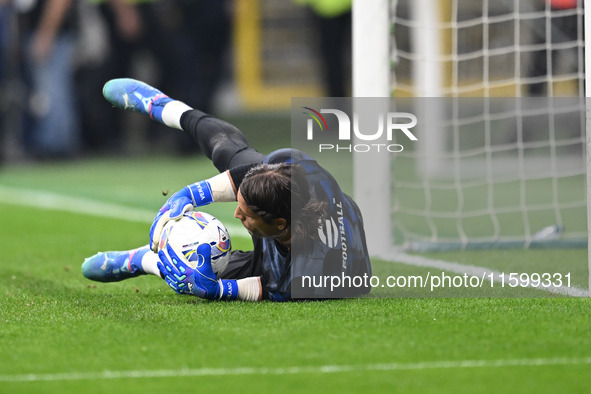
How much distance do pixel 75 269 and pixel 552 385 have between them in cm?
367

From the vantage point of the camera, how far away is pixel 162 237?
4.88 metres

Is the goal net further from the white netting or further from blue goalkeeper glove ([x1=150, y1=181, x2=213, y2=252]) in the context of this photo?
blue goalkeeper glove ([x1=150, y1=181, x2=213, y2=252])

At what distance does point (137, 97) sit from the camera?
19.5ft

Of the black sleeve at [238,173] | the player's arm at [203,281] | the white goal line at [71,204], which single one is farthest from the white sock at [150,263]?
the white goal line at [71,204]

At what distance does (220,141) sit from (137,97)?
68cm

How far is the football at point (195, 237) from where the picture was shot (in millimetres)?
4793

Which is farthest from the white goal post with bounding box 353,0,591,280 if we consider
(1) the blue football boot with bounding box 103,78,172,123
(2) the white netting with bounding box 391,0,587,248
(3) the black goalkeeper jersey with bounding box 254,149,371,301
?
(1) the blue football boot with bounding box 103,78,172,123

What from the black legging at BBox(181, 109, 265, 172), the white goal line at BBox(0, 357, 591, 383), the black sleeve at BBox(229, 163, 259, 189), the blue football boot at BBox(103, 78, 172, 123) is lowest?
the white goal line at BBox(0, 357, 591, 383)

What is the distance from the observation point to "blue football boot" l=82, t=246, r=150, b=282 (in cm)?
532

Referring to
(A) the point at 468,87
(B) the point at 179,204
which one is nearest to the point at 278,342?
(B) the point at 179,204

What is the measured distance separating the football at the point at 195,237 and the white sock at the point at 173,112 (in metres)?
1.01
